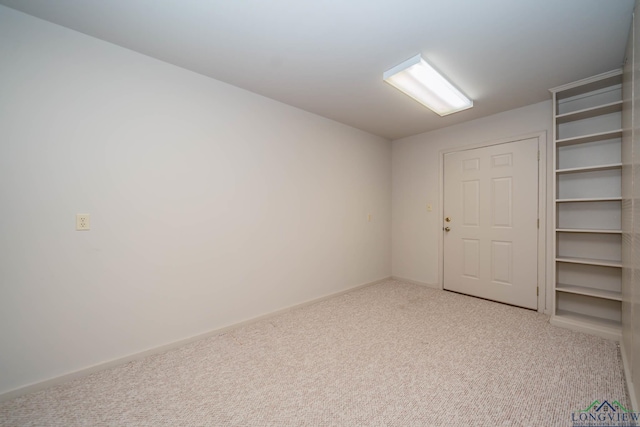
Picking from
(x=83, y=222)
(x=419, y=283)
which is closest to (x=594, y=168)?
(x=419, y=283)

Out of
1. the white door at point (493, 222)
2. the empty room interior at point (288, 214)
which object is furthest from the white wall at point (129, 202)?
the white door at point (493, 222)

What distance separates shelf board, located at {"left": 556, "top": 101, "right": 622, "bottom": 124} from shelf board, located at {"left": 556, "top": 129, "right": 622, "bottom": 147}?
0.23 meters

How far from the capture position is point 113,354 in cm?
195

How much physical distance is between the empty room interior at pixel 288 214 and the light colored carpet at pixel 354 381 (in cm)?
2

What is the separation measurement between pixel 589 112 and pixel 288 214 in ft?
10.6

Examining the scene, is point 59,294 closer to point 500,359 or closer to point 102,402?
point 102,402

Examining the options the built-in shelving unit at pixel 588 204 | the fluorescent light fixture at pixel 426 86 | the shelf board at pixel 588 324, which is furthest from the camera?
the built-in shelving unit at pixel 588 204

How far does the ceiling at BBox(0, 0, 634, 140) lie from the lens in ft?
5.32

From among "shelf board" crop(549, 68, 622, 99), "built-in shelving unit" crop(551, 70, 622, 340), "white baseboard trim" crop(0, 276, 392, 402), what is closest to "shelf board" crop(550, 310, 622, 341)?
"built-in shelving unit" crop(551, 70, 622, 340)

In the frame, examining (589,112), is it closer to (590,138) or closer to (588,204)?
(590,138)

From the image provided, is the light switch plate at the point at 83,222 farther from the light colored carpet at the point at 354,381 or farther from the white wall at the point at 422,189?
the white wall at the point at 422,189

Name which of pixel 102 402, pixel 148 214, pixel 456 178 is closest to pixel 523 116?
pixel 456 178

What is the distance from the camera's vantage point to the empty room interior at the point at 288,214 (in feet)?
5.26

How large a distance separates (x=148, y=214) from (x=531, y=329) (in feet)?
12.1
